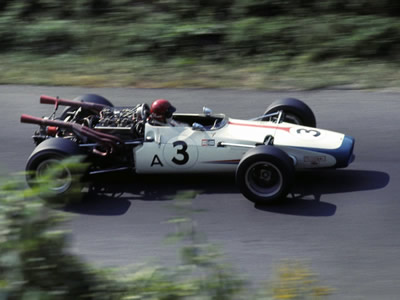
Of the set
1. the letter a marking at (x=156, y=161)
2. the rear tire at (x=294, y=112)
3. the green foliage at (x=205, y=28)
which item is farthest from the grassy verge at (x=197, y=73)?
the letter a marking at (x=156, y=161)

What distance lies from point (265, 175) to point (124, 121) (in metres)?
2.00

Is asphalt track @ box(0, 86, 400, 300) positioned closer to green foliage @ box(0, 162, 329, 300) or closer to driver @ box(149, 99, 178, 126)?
driver @ box(149, 99, 178, 126)

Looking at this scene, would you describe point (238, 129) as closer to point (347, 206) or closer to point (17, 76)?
point (347, 206)

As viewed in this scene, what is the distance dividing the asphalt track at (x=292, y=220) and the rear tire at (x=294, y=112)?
78cm

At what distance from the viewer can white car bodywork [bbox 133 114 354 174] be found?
8633 millimetres

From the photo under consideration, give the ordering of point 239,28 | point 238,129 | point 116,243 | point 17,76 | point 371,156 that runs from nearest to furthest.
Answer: point 116,243
point 238,129
point 371,156
point 17,76
point 239,28

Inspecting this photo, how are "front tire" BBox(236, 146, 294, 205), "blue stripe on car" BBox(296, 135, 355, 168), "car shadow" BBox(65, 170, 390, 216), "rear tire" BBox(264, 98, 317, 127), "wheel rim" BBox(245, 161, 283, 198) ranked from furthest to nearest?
"rear tire" BBox(264, 98, 317, 127) → "blue stripe on car" BBox(296, 135, 355, 168) → "car shadow" BBox(65, 170, 390, 216) → "wheel rim" BBox(245, 161, 283, 198) → "front tire" BBox(236, 146, 294, 205)

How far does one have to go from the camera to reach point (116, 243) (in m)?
7.68

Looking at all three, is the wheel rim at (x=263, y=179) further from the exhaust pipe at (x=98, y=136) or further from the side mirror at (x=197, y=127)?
the exhaust pipe at (x=98, y=136)

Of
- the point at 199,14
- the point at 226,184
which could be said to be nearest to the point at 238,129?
the point at 226,184

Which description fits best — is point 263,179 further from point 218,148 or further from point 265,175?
point 218,148

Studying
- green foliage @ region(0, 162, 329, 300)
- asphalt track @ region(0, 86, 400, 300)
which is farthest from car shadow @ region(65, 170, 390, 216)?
green foliage @ region(0, 162, 329, 300)

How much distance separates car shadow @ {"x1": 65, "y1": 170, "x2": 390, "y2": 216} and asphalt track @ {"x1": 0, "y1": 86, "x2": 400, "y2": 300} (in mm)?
12

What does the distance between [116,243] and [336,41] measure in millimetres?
8047
